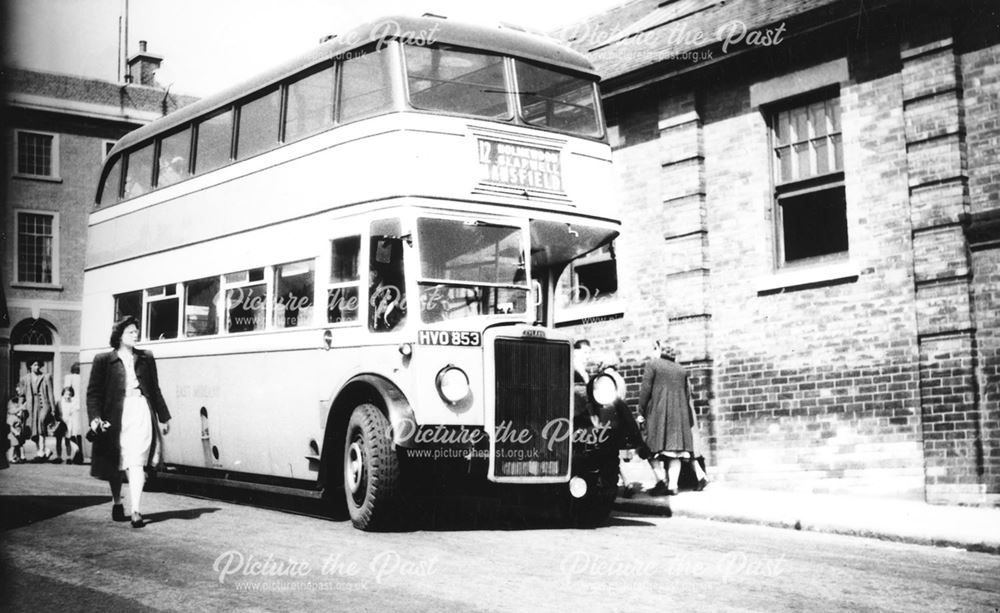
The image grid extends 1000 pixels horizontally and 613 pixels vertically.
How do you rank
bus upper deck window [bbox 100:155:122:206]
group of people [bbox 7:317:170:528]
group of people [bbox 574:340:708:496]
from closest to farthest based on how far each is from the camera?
1. group of people [bbox 7:317:170:528]
2. group of people [bbox 574:340:708:496]
3. bus upper deck window [bbox 100:155:122:206]

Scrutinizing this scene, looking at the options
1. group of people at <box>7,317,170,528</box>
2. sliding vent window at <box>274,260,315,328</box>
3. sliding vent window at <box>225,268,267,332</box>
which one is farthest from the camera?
sliding vent window at <box>225,268,267,332</box>

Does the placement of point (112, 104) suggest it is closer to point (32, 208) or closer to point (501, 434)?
point (32, 208)

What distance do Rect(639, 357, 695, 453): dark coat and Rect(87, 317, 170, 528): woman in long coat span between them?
5.92 meters

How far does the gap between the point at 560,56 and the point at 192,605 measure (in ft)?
21.5

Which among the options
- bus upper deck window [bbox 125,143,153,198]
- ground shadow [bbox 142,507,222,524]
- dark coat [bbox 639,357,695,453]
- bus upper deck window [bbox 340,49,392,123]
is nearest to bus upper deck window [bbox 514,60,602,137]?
bus upper deck window [bbox 340,49,392,123]

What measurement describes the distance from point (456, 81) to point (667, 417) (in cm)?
515

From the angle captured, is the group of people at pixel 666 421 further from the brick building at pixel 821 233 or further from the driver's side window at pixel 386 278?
the driver's side window at pixel 386 278

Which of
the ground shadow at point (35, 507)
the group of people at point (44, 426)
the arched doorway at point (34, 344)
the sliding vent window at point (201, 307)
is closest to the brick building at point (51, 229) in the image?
the arched doorway at point (34, 344)

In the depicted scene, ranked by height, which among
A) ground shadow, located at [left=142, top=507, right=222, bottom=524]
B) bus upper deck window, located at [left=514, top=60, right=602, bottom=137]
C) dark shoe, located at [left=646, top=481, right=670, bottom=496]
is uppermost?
bus upper deck window, located at [left=514, top=60, right=602, bottom=137]

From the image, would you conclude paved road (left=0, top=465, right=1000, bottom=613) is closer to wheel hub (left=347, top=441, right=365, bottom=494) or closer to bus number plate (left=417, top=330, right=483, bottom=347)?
wheel hub (left=347, top=441, right=365, bottom=494)

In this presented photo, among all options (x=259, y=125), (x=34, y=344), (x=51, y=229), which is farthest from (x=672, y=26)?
(x=34, y=344)

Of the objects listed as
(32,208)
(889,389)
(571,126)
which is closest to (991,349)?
(889,389)

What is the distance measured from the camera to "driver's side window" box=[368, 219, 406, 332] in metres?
8.95

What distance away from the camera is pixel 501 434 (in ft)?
28.8
